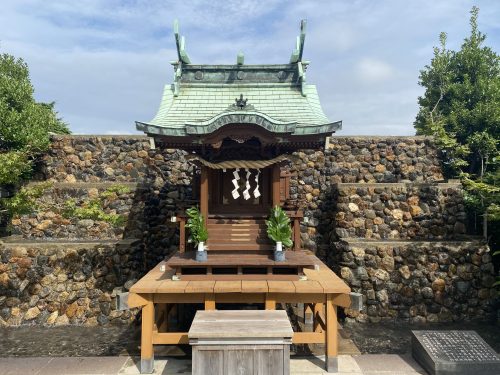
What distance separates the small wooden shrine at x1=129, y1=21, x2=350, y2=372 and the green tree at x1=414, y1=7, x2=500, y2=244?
352 inches

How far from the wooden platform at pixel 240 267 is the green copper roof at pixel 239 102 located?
3334 millimetres

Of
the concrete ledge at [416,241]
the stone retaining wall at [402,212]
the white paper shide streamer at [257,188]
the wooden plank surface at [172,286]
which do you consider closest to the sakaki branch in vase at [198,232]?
the wooden plank surface at [172,286]

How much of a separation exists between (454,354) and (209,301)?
18.6 feet

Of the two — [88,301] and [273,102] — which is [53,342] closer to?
[88,301]

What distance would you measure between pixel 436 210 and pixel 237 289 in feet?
→ 33.8

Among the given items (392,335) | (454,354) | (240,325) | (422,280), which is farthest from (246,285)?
(422,280)

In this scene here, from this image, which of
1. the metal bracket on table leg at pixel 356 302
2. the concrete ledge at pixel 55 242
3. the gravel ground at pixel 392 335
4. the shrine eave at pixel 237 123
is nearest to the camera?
the metal bracket on table leg at pixel 356 302

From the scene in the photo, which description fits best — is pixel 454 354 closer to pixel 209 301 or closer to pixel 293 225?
pixel 293 225

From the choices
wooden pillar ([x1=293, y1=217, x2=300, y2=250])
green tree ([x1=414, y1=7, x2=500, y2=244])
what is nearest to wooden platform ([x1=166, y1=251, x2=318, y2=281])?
wooden pillar ([x1=293, y1=217, x2=300, y2=250])

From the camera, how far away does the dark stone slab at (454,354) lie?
7.43m

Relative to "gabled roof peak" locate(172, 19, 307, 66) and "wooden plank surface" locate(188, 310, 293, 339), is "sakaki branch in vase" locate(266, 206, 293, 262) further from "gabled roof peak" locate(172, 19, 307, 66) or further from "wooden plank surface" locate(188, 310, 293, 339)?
"gabled roof peak" locate(172, 19, 307, 66)

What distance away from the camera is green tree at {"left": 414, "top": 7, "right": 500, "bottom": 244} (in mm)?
16609

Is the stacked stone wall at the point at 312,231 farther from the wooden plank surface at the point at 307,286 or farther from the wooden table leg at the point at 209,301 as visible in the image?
the wooden plank surface at the point at 307,286

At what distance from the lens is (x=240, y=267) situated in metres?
9.08
